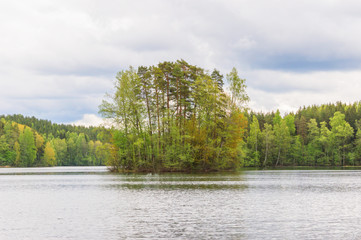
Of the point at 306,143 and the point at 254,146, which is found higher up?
Answer: the point at 306,143

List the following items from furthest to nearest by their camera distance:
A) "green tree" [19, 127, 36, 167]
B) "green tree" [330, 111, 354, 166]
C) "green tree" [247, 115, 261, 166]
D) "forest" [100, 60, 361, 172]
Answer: "green tree" [19, 127, 36, 167]
"green tree" [330, 111, 354, 166]
"green tree" [247, 115, 261, 166]
"forest" [100, 60, 361, 172]

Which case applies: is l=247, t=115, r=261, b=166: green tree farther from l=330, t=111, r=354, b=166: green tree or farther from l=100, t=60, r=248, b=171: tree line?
l=100, t=60, r=248, b=171: tree line

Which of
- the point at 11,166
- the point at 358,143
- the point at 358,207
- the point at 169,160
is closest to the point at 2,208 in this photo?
the point at 358,207

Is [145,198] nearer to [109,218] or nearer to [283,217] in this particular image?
[109,218]

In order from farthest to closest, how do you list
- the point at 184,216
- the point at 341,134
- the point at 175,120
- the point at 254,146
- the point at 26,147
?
the point at 26,147, the point at 341,134, the point at 254,146, the point at 175,120, the point at 184,216

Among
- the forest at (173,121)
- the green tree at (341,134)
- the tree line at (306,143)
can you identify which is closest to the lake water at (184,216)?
the forest at (173,121)

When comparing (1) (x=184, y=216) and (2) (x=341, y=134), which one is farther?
(2) (x=341, y=134)

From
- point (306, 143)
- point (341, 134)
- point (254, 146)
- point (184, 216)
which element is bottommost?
point (184, 216)

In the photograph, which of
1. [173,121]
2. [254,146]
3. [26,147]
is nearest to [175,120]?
[173,121]

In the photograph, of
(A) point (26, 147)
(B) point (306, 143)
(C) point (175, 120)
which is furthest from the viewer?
(A) point (26, 147)

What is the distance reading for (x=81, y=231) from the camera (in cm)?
2109

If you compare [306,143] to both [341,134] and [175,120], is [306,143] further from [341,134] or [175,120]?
[175,120]

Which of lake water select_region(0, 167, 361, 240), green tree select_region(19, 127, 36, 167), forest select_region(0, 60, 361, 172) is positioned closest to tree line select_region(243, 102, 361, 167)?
forest select_region(0, 60, 361, 172)

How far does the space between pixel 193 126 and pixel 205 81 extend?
9619mm
